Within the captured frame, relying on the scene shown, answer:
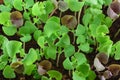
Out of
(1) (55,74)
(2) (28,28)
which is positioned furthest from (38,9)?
(1) (55,74)

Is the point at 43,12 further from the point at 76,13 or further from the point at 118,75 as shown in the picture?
the point at 118,75

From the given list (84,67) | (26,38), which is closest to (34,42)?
(26,38)

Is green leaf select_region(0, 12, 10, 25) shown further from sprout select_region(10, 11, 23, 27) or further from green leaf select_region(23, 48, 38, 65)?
green leaf select_region(23, 48, 38, 65)

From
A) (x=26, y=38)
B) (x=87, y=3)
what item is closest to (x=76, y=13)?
(x=87, y=3)

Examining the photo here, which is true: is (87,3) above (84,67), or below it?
above

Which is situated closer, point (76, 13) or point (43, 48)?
point (43, 48)

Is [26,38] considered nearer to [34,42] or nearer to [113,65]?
[34,42]
